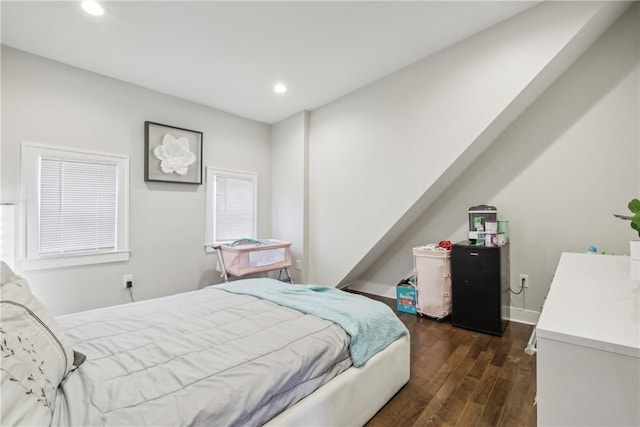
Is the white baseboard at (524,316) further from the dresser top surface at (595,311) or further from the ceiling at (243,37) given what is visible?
the ceiling at (243,37)

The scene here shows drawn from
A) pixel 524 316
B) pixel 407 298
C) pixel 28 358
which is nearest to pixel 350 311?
pixel 28 358

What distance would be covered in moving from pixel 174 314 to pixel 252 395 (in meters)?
0.92

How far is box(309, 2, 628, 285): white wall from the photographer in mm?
2264

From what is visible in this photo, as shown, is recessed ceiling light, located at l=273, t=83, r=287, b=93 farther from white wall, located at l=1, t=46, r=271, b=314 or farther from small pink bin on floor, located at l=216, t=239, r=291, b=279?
small pink bin on floor, located at l=216, t=239, r=291, b=279

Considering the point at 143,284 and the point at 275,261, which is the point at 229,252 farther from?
the point at 143,284

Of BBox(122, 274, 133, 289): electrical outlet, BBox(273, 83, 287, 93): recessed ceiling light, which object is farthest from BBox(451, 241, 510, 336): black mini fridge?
BBox(122, 274, 133, 289): electrical outlet

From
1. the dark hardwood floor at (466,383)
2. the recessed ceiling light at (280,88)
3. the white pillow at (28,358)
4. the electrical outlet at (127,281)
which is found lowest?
the dark hardwood floor at (466,383)

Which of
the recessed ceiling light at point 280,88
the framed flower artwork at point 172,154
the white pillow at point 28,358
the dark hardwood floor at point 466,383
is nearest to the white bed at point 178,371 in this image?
the white pillow at point 28,358

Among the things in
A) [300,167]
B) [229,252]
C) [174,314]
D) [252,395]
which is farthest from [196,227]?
[252,395]

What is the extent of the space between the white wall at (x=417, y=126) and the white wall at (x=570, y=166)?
0.19 m

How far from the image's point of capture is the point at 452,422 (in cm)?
157

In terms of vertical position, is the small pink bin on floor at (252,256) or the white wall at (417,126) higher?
the white wall at (417,126)

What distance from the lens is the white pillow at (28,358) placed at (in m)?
0.76

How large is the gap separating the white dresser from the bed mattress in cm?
87
